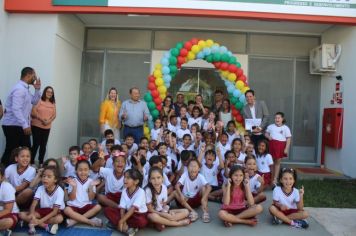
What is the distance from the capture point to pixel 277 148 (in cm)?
682

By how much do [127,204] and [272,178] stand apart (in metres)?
3.31

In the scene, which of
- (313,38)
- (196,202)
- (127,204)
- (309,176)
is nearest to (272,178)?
(309,176)

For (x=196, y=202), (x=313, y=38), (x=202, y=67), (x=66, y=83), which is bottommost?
(x=196, y=202)

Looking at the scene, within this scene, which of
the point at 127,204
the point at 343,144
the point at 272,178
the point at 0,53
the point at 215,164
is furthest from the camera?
the point at 343,144

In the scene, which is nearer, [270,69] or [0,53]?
[0,53]

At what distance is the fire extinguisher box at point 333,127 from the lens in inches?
321

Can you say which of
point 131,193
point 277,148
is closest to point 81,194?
point 131,193

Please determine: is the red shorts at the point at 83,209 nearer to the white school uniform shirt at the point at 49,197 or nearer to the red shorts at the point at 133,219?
the white school uniform shirt at the point at 49,197

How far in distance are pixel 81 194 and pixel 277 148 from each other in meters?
3.75

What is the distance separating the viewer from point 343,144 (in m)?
8.09

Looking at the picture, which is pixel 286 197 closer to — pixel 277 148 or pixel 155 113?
pixel 277 148

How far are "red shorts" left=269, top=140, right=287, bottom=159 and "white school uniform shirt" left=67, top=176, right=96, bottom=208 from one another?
3.53 meters

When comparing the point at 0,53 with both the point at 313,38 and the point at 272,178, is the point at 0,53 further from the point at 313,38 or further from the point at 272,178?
the point at 313,38

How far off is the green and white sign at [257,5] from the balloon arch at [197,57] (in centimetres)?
77
